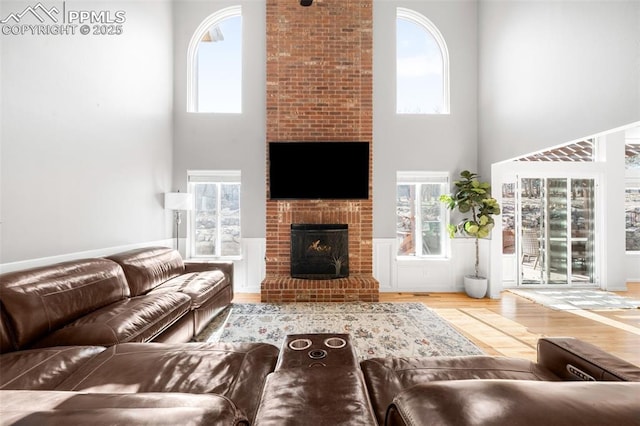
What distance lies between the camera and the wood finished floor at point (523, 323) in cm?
272

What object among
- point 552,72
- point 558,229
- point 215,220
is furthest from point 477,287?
point 215,220

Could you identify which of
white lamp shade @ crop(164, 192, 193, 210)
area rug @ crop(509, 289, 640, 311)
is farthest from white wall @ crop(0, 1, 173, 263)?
area rug @ crop(509, 289, 640, 311)

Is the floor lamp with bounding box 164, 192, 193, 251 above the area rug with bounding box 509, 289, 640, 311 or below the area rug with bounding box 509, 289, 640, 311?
above

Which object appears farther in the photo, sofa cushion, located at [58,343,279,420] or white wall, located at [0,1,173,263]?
white wall, located at [0,1,173,263]

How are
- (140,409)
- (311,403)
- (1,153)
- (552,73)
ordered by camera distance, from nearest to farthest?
1. (140,409)
2. (311,403)
3. (1,153)
4. (552,73)

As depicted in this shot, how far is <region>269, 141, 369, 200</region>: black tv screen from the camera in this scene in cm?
412

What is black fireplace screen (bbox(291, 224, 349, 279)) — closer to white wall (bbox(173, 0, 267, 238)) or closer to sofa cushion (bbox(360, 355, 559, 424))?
white wall (bbox(173, 0, 267, 238))

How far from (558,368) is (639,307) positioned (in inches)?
161

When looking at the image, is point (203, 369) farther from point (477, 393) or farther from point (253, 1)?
point (253, 1)

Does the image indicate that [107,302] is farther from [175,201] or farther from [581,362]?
[581,362]

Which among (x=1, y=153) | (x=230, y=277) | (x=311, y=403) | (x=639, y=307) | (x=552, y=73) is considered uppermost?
(x=552, y=73)

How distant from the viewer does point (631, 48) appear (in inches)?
87.0

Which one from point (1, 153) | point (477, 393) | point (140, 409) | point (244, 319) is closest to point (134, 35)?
point (1, 153)

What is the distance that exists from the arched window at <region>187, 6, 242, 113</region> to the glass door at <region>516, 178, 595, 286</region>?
513 cm
